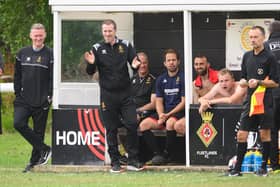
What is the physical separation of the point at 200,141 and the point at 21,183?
3.00 meters

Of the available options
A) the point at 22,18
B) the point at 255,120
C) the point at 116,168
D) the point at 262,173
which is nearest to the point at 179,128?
the point at 116,168

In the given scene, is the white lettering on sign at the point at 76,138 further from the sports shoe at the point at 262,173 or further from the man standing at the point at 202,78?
the sports shoe at the point at 262,173

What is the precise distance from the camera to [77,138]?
584 inches

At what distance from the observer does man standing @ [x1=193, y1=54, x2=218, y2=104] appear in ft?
48.7

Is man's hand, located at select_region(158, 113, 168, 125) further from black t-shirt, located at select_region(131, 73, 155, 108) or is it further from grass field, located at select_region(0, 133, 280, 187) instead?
grass field, located at select_region(0, 133, 280, 187)

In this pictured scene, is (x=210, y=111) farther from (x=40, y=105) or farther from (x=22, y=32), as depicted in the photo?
(x=22, y=32)

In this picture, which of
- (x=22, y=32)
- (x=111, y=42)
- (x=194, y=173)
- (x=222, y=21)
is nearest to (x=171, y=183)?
(x=194, y=173)

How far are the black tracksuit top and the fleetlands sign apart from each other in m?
0.90

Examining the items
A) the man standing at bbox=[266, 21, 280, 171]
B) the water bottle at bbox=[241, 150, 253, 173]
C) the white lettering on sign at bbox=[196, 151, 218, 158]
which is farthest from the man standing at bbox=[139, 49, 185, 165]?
the man standing at bbox=[266, 21, 280, 171]

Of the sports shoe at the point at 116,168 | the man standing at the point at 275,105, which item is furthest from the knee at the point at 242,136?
the sports shoe at the point at 116,168

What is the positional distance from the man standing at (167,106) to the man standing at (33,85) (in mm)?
1442

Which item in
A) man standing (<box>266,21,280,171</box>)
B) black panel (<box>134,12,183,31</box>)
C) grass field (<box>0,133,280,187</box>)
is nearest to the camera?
grass field (<box>0,133,280,187</box>)

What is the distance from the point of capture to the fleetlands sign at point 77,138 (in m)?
14.8

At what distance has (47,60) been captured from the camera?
14.6 m
